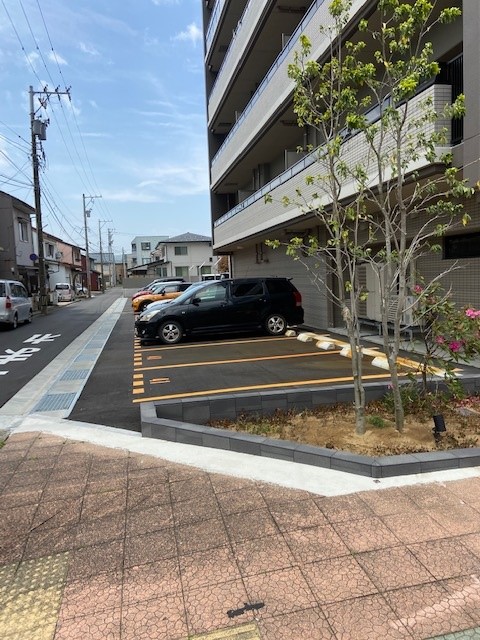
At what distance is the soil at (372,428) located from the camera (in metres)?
4.28

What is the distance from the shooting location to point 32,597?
99.9 inches

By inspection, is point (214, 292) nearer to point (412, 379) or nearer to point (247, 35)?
point (412, 379)

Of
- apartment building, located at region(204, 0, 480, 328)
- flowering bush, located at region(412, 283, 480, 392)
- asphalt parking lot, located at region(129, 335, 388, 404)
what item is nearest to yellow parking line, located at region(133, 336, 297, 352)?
asphalt parking lot, located at region(129, 335, 388, 404)

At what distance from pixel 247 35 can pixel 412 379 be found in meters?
Answer: 13.8

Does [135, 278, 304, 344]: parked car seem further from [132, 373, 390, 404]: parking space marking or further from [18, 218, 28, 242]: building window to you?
[18, 218, 28, 242]: building window

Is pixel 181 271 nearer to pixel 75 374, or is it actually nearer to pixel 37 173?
pixel 37 173

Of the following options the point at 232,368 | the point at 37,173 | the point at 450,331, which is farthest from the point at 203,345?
the point at 37,173

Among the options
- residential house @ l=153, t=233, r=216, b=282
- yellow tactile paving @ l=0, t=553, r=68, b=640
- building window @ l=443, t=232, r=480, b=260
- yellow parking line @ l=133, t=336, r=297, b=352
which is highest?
residential house @ l=153, t=233, r=216, b=282

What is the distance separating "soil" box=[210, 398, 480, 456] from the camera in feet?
14.0

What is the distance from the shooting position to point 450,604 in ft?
7.70

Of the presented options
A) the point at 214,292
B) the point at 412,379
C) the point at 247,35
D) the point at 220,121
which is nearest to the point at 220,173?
the point at 220,121

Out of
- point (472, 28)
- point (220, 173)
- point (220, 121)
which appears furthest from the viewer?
point (220, 121)

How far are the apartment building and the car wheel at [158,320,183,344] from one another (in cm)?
351

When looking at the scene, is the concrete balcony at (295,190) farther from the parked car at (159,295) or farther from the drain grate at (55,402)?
the drain grate at (55,402)
